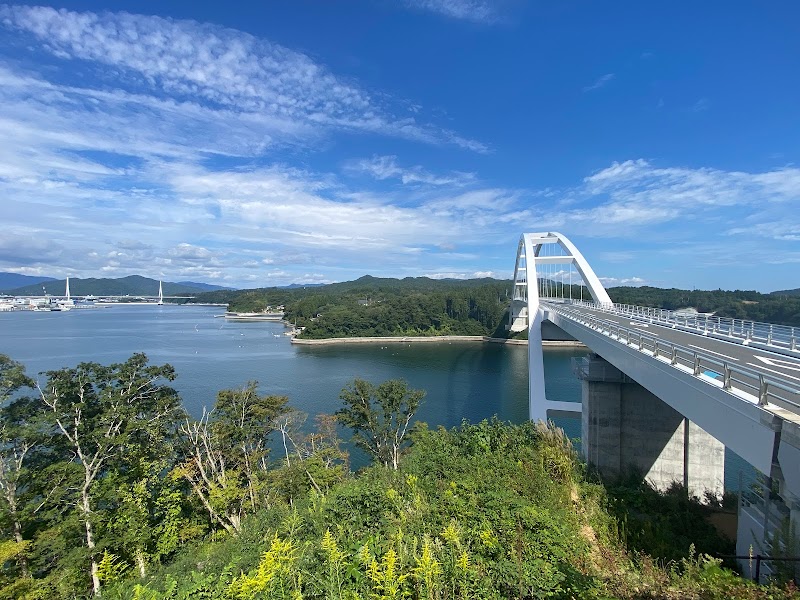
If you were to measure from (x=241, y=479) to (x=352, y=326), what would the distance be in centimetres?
4599

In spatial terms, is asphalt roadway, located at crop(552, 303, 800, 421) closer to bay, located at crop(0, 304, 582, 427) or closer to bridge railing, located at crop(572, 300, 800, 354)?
bridge railing, located at crop(572, 300, 800, 354)

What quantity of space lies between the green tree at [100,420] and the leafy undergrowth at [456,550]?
7.33 ft

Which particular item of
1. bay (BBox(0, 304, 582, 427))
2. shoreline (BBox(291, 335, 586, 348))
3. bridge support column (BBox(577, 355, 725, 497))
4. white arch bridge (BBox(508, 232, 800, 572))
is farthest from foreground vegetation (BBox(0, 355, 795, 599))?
shoreline (BBox(291, 335, 586, 348))

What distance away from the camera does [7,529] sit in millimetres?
7117

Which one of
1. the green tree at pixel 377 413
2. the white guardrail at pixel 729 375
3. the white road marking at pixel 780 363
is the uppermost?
the white guardrail at pixel 729 375

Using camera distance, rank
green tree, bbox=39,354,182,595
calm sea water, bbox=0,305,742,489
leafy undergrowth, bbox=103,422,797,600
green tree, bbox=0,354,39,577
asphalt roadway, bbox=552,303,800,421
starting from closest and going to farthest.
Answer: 1. leafy undergrowth, bbox=103,422,797,600
2. asphalt roadway, bbox=552,303,800,421
3. green tree, bbox=0,354,39,577
4. green tree, bbox=39,354,182,595
5. calm sea water, bbox=0,305,742,489

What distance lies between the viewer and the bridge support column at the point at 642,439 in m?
9.38

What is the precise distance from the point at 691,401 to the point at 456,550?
334 cm

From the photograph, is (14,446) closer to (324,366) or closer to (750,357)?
(750,357)

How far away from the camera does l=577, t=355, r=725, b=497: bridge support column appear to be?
30.8 ft

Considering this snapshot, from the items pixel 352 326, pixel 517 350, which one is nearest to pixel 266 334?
pixel 352 326

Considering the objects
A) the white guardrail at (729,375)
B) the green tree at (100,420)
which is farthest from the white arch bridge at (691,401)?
the green tree at (100,420)

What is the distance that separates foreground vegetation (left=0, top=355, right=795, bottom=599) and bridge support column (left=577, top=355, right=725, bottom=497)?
303 cm

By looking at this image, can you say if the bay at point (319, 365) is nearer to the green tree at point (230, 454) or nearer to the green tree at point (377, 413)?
the green tree at point (377, 413)
